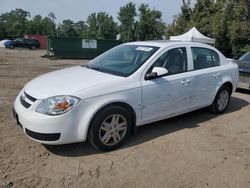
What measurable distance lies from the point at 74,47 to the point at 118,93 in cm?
2103

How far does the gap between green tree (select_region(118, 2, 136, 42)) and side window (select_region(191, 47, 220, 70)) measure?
145 ft

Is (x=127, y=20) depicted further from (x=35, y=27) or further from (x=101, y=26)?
(x=35, y=27)

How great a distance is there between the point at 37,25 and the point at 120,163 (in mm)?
88216

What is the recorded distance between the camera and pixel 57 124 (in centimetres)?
363

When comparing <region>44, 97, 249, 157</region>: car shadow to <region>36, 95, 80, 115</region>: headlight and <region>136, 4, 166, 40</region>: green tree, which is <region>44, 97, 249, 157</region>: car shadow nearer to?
<region>36, 95, 80, 115</region>: headlight

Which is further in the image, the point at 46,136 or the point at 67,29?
the point at 67,29

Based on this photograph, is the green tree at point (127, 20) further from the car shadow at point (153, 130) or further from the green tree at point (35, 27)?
the car shadow at point (153, 130)

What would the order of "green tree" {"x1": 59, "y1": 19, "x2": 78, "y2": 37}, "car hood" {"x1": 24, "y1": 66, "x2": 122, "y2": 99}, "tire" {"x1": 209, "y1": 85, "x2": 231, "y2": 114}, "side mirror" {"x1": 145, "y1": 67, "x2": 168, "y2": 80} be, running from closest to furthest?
1. "car hood" {"x1": 24, "y1": 66, "x2": 122, "y2": 99}
2. "side mirror" {"x1": 145, "y1": 67, "x2": 168, "y2": 80}
3. "tire" {"x1": 209, "y1": 85, "x2": 231, "y2": 114}
4. "green tree" {"x1": 59, "y1": 19, "x2": 78, "y2": 37}

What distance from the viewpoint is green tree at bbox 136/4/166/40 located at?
155 ft

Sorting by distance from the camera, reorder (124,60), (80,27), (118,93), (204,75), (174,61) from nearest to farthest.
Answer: (118,93) < (124,60) < (174,61) < (204,75) < (80,27)

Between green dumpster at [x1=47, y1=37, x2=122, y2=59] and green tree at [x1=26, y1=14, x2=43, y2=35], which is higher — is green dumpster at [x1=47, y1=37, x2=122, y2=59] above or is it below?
below

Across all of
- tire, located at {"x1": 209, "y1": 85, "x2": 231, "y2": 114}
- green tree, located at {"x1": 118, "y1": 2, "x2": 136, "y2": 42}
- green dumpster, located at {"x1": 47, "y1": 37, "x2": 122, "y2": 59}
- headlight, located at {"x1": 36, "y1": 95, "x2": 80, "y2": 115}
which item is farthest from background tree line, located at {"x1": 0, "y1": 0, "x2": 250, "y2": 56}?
headlight, located at {"x1": 36, "y1": 95, "x2": 80, "y2": 115}

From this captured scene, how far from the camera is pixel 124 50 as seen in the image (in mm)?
5199

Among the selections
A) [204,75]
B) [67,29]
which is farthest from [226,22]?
[67,29]
